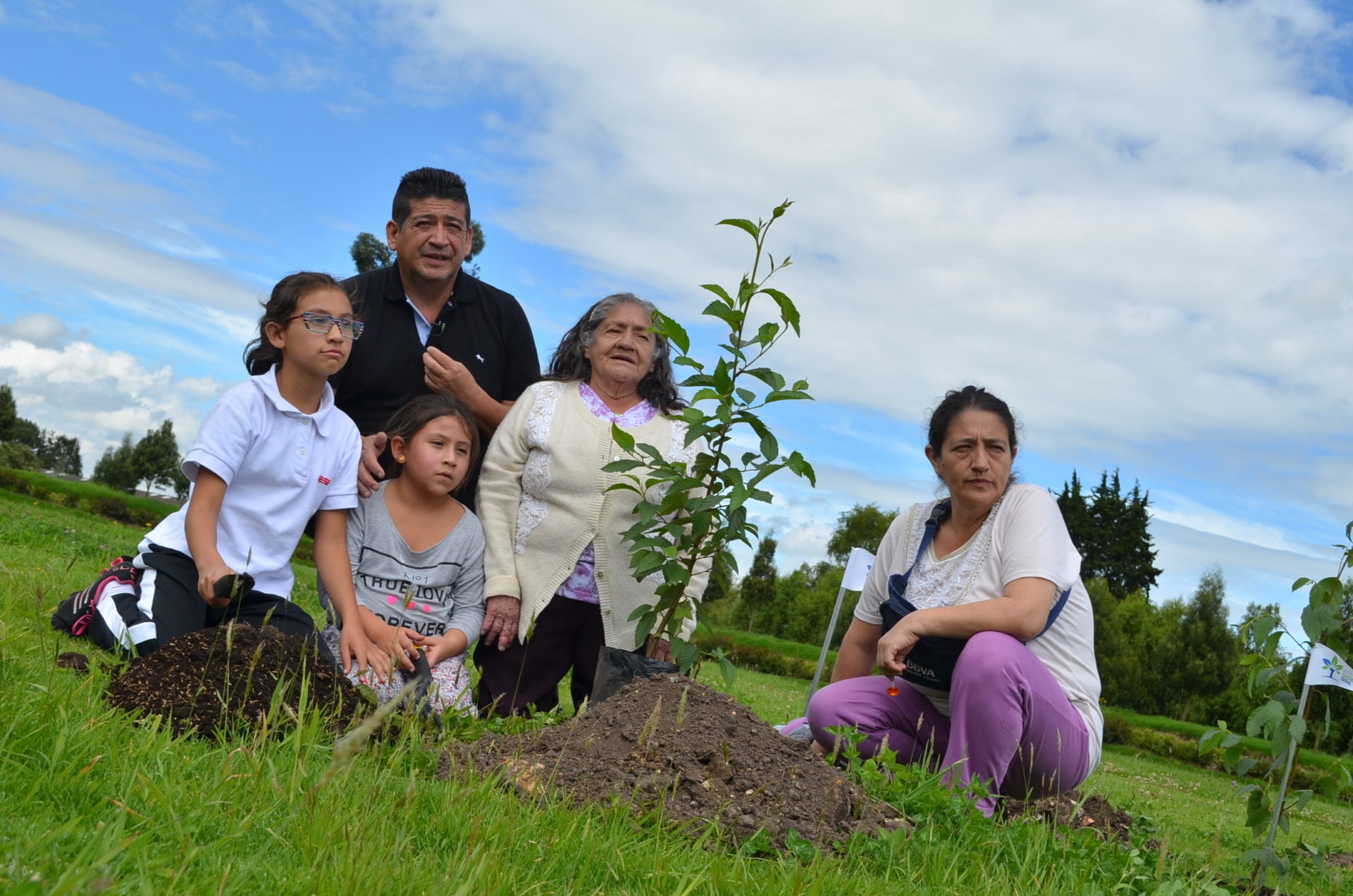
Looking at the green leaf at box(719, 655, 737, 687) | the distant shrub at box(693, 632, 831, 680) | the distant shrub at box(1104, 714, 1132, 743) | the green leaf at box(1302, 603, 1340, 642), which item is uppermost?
the green leaf at box(1302, 603, 1340, 642)

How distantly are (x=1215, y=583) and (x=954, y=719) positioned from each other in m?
35.6

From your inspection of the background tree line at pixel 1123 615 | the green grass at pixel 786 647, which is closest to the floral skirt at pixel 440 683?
the background tree line at pixel 1123 615

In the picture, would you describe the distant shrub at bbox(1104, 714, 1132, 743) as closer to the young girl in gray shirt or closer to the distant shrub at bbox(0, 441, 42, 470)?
the young girl in gray shirt

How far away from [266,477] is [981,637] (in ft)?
9.19

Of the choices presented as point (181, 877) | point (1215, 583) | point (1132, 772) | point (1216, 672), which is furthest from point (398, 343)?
point (1215, 583)

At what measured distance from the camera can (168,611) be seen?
3.80m

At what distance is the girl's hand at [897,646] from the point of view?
12.8 feet

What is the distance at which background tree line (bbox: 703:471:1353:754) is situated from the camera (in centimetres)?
2812

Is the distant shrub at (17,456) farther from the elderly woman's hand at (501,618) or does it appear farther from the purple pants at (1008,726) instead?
the purple pants at (1008,726)

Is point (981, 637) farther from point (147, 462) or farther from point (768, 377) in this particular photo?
point (147, 462)

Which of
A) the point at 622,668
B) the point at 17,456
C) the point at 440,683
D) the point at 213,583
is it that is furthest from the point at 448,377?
the point at 17,456

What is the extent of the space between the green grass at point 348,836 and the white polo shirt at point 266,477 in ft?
2.64

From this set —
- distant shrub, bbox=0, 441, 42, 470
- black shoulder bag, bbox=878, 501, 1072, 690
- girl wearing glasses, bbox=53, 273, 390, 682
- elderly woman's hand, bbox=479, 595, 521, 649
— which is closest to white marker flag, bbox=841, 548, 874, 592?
black shoulder bag, bbox=878, 501, 1072, 690

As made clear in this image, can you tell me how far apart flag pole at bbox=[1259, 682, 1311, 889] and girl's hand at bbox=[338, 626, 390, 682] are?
3108mm
